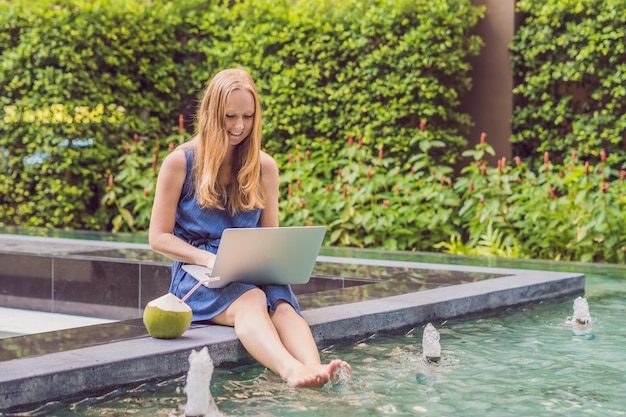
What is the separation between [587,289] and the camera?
669 cm

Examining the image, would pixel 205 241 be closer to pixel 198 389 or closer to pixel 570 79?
pixel 198 389

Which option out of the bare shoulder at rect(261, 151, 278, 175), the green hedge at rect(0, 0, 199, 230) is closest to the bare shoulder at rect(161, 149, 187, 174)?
the bare shoulder at rect(261, 151, 278, 175)

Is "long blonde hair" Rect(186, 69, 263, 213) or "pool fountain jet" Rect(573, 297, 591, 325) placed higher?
"long blonde hair" Rect(186, 69, 263, 213)

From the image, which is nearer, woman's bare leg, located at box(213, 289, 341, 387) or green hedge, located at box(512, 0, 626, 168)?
woman's bare leg, located at box(213, 289, 341, 387)

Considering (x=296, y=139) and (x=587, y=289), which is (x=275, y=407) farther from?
(x=296, y=139)

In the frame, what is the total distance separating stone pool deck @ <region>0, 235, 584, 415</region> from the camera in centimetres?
347

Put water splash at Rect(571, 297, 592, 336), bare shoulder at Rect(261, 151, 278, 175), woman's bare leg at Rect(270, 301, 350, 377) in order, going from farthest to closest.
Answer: water splash at Rect(571, 297, 592, 336) < bare shoulder at Rect(261, 151, 278, 175) < woman's bare leg at Rect(270, 301, 350, 377)

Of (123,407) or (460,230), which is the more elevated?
(460,230)

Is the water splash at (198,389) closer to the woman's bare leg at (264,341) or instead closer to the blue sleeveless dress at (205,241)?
the woman's bare leg at (264,341)

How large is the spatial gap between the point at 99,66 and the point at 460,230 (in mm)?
4572

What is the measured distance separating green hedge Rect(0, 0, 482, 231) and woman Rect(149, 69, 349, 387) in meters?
5.72

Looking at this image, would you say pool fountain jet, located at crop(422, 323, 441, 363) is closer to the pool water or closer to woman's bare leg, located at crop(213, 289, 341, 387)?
the pool water

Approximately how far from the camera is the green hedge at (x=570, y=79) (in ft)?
31.4

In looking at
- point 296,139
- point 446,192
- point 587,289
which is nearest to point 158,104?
point 296,139
